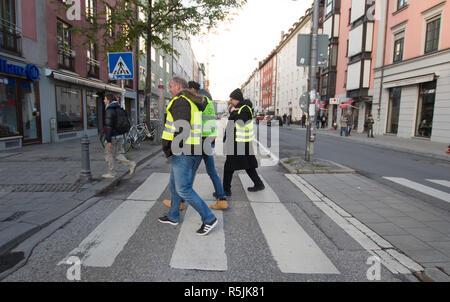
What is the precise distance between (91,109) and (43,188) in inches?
499

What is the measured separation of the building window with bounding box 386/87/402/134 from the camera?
64.5ft

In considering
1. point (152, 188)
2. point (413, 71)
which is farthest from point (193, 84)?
point (413, 71)

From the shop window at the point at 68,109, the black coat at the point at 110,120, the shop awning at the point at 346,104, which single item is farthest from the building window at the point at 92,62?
the shop awning at the point at 346,104

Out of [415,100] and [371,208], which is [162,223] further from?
[415,100]

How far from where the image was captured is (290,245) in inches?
123

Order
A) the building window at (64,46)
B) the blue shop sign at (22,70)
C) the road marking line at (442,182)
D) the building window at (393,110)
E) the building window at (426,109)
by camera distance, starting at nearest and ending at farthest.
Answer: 1. the road marking line at (442,182)
2. the blue shop sign at (22,70)
3. the building window at (64,46)
4. the building window at (426,109)
5. the building window at (393,110)

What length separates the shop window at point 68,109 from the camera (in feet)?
43.2

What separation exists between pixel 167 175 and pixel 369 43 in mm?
23909

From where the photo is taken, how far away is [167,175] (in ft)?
21.9

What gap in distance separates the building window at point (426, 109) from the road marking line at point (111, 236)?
18.5m

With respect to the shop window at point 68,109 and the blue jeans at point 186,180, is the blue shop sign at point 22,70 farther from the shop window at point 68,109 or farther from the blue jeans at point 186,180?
the blue jeans at point 186,180

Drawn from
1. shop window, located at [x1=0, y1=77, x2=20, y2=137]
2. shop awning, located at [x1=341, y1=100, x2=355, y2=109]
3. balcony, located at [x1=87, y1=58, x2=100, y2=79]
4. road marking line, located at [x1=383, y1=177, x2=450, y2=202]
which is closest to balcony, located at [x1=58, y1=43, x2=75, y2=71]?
balcony, located at [x1=87, y1=58, x2=100, y2=79]

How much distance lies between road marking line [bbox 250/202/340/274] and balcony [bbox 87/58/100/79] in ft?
50.4

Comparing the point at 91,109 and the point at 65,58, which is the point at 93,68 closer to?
the point at 91,109
